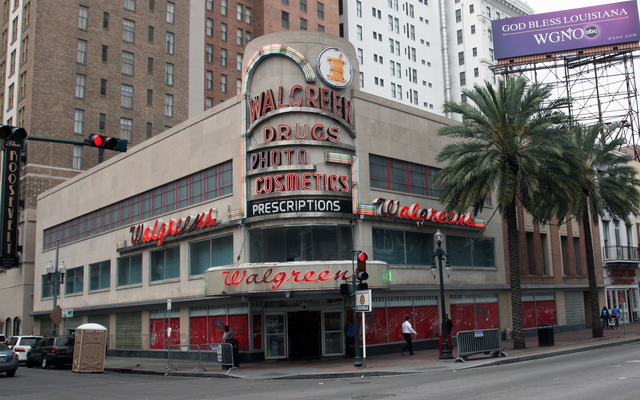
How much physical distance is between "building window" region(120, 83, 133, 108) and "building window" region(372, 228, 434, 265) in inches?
1666

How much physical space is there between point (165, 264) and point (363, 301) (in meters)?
16.9

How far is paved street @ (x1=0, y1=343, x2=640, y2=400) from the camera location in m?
14.9

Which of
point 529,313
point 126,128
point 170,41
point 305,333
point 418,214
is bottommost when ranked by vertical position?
point 305,333

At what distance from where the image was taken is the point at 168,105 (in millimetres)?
69812

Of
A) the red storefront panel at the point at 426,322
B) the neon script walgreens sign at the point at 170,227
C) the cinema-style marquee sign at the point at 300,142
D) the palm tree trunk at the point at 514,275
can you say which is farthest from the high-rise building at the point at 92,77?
the palm tree trunk at the point at 514,275

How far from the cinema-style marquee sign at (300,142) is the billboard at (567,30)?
35591 mm

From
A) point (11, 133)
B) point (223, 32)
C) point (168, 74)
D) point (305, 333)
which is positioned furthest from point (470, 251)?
point (223, 32)

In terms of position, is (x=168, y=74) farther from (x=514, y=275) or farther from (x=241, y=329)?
(x=514, y=275)

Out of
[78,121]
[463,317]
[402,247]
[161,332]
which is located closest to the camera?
[402,247]

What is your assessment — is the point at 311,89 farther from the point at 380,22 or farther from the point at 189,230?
the point at 380,22

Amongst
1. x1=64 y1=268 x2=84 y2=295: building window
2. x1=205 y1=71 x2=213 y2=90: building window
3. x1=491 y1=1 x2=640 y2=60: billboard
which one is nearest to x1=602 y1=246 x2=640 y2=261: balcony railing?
x1=491 y1=1 x2=640 y2=60: billboard

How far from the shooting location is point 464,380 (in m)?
18.3

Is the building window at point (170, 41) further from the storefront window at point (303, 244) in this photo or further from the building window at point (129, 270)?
the storefront window at point (303, 244)

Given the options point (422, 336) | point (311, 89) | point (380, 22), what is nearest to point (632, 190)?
point (422, 336)
